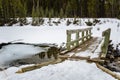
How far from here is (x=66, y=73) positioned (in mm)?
7113

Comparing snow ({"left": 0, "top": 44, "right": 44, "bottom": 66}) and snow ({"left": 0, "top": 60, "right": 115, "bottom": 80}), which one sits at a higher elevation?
snow ({"left": 0, "top": 60, "right": 115, "bottom": 80})

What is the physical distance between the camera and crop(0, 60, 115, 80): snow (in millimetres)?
6802

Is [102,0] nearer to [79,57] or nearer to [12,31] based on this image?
[12,31]

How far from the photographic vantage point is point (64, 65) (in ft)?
25.7

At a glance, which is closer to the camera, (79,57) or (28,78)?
(28,78)

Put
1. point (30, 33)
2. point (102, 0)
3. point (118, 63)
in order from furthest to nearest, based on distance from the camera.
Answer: point (102, 0) < point (30, 33) < point (118, 63)

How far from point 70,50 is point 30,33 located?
11351 millimetres

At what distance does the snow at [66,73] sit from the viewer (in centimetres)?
680

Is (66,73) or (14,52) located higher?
(66,73)

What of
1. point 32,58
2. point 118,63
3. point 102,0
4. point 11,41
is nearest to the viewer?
point 118,63

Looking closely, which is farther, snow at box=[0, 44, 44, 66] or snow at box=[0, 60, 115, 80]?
snow at box=[0, 44, 44, 66]

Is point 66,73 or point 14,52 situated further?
point 14,52

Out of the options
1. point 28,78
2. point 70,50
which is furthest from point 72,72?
point 70,50

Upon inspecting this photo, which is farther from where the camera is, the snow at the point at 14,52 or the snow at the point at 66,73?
the snow at the point at 14,52
